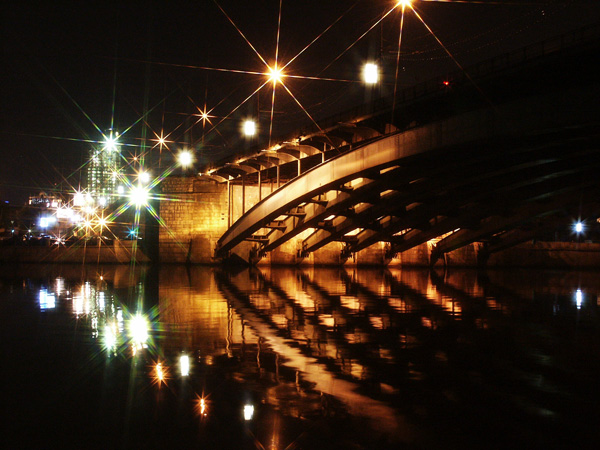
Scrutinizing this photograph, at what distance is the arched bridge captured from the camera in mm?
19156

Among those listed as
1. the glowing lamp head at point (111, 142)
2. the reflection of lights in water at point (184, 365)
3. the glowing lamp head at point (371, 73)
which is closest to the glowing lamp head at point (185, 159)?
the glowing lamp head at point (111, 142)

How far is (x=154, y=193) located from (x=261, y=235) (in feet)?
34.6

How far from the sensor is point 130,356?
7.97 metres

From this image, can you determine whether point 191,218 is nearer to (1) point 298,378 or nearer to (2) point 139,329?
(2) point 139,329

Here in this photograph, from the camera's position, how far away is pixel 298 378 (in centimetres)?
674

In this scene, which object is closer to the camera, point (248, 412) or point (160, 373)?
point (248, 412)

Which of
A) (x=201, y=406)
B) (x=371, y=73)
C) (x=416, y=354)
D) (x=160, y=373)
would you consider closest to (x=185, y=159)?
(x=371, y=73)

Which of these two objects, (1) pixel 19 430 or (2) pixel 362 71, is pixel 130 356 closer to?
(1) pixel 19 430

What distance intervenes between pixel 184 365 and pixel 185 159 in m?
38.5

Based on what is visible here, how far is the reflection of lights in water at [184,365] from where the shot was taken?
22.9 feet

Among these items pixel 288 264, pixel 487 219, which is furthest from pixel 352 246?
pixel 487 219

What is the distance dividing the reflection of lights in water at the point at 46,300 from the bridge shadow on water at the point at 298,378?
450mm

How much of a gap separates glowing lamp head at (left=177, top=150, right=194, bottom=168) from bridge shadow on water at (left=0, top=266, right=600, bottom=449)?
31632mm

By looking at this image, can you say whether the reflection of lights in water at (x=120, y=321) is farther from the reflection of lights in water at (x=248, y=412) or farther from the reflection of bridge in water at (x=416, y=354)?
the reflection of lights in water at (x=248, y=412)
